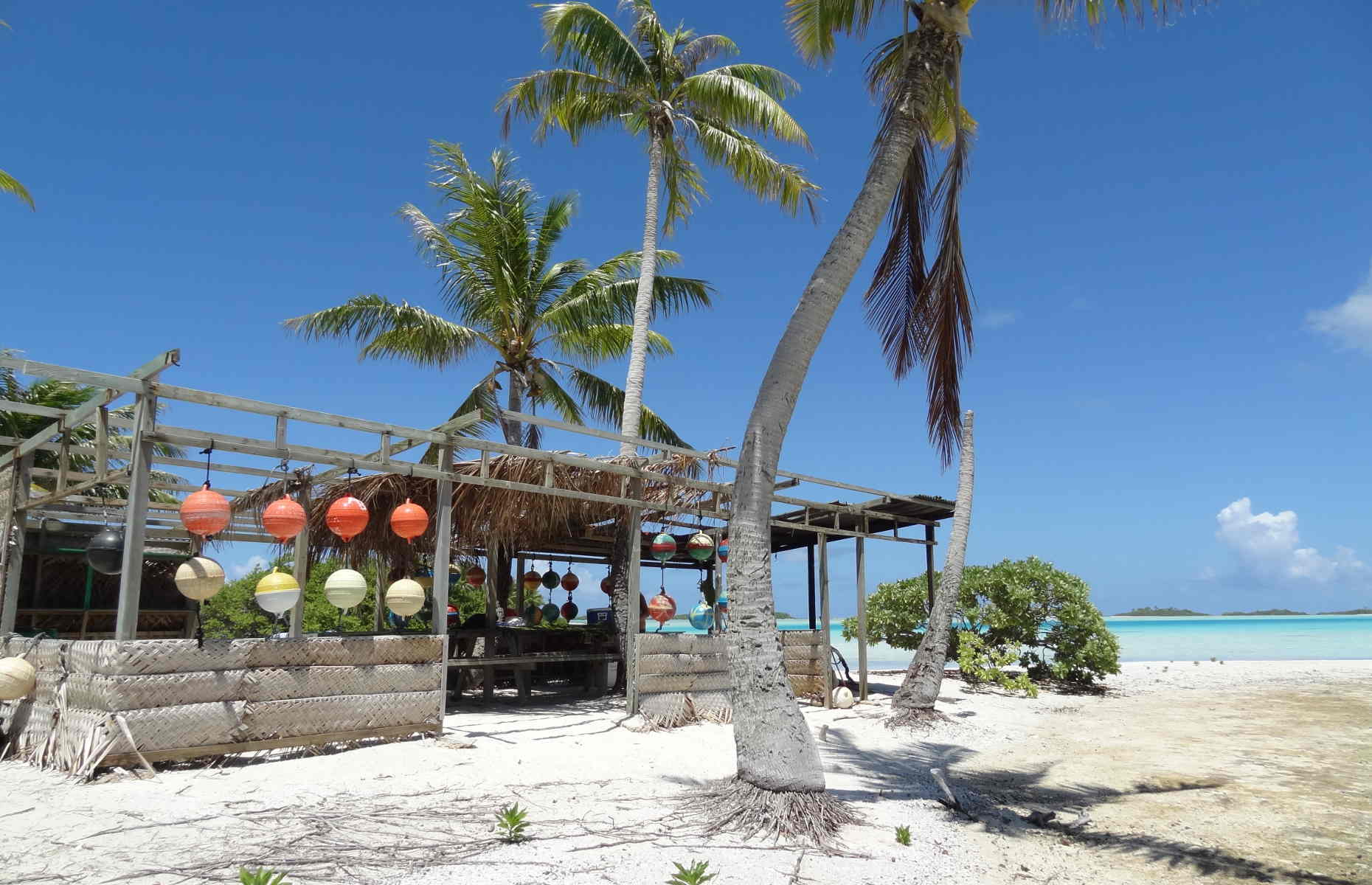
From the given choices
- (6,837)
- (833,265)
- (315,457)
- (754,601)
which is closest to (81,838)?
(6,837)

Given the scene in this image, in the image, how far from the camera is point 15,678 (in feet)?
22.5

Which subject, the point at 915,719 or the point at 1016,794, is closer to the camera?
the point at 1016,794

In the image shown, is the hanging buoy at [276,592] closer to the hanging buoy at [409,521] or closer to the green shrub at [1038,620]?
the hanging buoy at [409,521]

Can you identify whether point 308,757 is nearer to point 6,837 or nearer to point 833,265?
point 6,837

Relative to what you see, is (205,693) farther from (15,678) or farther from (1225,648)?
(1225,648)

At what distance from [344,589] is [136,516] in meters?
1.71

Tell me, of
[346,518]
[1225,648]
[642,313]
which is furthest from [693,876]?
[1225,648]

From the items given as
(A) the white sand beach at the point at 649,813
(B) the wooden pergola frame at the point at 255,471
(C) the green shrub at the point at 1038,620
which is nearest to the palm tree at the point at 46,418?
(B) the wooden pergola frame at the point at 255,471

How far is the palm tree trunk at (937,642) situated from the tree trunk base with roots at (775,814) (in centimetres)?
573

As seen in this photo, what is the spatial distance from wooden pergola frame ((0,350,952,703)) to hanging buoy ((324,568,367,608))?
0.49m

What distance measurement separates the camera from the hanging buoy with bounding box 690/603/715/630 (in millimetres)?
10914

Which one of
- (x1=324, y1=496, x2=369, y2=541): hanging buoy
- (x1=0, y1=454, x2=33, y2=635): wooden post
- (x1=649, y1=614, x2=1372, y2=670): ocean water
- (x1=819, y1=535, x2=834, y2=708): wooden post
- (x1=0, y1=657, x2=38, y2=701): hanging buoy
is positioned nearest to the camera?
(x1=0, y1=657, x2=38, y2=701): hanging buoy

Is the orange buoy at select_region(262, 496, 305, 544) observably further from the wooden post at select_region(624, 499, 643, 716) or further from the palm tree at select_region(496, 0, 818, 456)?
the palm tree at select_region(496, 0, 818, 456)

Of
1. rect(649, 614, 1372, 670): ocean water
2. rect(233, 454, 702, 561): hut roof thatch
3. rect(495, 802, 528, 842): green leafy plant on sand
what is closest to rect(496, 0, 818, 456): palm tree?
rect(233, 454, 702, 561): hut roof thatch
